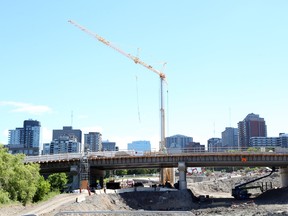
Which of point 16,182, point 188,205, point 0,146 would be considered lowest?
point 188,205

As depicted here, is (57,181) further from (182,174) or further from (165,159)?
(182,174)

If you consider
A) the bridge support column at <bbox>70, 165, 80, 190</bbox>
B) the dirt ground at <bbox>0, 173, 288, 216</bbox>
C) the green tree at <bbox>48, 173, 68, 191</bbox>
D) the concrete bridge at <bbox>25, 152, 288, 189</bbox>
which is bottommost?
the dirt ground at <bbox>0, 173, 288, 216</bbox>

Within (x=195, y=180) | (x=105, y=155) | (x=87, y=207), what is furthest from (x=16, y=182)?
(x=195, y=180)

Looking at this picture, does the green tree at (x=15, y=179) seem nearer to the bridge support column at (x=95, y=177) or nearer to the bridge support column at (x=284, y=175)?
the bridge support column at (x=95, y=177)

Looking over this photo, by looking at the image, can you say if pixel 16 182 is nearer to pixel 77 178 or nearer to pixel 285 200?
pixel 77 178

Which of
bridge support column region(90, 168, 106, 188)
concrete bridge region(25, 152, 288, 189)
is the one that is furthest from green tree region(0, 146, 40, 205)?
bridge support column region(90, 168, 106, 188)

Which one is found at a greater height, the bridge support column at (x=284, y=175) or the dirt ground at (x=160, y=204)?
the bridge support column at (x=284, y=175)

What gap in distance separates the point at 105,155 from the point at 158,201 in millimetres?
16668

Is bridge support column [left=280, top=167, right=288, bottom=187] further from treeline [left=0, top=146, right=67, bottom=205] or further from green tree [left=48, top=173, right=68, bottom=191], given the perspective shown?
treeline [left=0, top=146, right=67, bottom=205]

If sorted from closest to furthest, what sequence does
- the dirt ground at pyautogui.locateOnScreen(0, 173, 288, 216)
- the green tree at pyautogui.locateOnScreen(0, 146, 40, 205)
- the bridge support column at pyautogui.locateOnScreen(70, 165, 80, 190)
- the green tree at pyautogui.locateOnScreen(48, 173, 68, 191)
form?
the dirt ground at pyautogui.locateOnScreen(0, 173, 288, 216)
the green tree at pyautogui.locateOnScreen(0, 146, 40, 205)
the bridge support column at pyautogui.locateOnScreen(70, 165, 80, 190)
the green tree at pyautogui.locateOnScreen(48, 173, 68, 191)

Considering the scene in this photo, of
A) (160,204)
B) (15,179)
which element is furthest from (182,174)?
(15,179)

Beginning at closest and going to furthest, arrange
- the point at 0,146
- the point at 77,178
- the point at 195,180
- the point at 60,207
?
the point at 60,207 < the point at 0,146 < the point at 77,178 < the point at 195,180

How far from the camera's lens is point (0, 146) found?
193 feet

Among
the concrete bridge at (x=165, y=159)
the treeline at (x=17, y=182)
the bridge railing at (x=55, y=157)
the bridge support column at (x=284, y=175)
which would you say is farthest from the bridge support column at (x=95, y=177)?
the bridge support column at (x=284, y=175)
